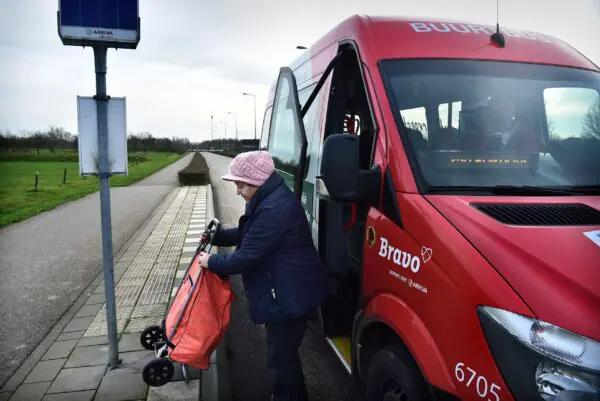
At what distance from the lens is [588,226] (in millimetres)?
2102

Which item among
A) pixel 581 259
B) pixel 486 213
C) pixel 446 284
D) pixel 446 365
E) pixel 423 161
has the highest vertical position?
pixel 423 161

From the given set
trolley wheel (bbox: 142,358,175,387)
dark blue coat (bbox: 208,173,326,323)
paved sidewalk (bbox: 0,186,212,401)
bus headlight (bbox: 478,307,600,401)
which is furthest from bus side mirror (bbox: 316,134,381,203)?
paved sidewalk (bbox: 0,186,212,401)

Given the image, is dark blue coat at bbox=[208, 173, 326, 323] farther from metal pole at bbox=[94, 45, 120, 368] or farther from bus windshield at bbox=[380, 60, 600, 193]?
metal pole at bbox=[94, 45, 120, 368]

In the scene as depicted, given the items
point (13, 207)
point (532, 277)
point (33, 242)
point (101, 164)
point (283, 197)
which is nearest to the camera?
point (532, 277)

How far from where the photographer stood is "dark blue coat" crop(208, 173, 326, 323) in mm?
2953

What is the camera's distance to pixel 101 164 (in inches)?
141

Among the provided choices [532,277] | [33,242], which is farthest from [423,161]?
[33,242]

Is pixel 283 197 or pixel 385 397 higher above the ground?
pixel 283 197

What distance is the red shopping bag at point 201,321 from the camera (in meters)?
3.27

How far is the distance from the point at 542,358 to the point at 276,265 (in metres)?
1.67

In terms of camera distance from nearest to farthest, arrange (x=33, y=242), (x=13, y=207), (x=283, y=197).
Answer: (x=283, y=197), (x=33, y=242), (x=13, y=207)

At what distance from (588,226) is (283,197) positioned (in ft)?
5.52

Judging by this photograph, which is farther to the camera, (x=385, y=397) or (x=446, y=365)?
(x=385, y=397)

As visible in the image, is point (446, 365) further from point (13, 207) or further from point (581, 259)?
point (13, 207)
